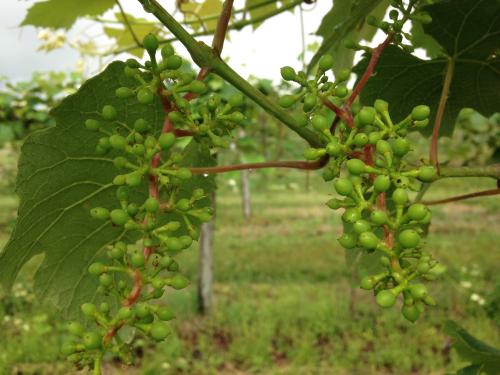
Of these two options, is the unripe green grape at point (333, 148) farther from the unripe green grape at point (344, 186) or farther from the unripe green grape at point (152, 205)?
the unripe green grape at point (152, 205)

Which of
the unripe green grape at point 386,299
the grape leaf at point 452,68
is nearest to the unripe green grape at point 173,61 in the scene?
the unripe green grape at point 386,299

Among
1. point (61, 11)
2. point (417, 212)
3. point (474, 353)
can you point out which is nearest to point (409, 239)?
point (417, 212)

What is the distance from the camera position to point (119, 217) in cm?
65

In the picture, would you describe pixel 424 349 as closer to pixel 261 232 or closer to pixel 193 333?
pixel 193 333

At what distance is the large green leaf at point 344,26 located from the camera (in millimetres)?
1108

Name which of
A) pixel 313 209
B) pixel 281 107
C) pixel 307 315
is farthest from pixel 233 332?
pixel 313 209

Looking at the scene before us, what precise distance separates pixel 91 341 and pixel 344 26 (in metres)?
0.79

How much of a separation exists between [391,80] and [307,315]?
5.52 metres

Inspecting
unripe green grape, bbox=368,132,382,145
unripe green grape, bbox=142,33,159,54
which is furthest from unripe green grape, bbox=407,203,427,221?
unripe green grape, bbox=142,33,159,54

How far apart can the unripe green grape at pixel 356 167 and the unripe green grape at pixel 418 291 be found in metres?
0.14

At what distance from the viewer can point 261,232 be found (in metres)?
12.0

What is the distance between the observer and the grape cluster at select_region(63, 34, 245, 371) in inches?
22.6

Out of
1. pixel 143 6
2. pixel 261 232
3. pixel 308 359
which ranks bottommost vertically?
pixel 308 359

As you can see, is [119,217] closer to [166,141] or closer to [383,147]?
[166,141]
